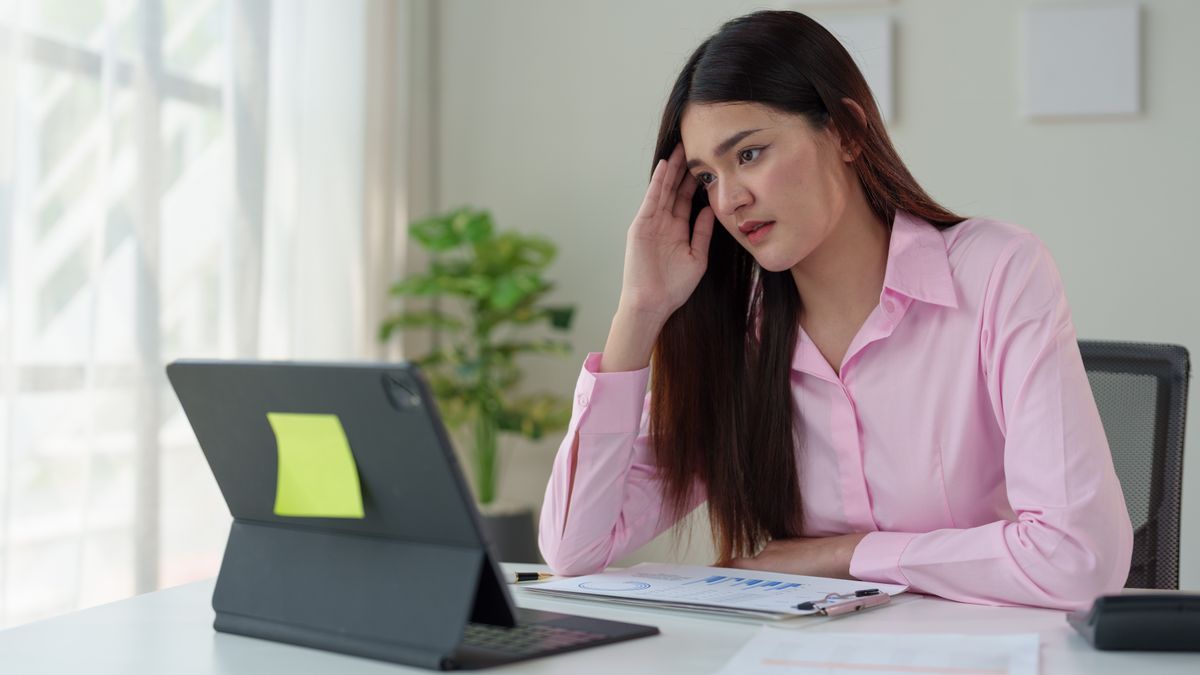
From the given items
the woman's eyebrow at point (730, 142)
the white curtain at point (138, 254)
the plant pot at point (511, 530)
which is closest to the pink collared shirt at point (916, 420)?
the woman's eyebrow at point (730, 142)

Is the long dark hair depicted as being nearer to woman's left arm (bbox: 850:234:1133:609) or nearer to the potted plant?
woman's left arm (bbox: 850:234:1133:609)

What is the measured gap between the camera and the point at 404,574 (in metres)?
0.93

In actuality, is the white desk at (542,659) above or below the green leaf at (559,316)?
below

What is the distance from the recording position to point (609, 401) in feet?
4.85

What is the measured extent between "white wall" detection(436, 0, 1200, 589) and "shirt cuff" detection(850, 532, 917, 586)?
1.56 m

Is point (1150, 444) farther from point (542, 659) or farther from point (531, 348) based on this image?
point (531, 348)

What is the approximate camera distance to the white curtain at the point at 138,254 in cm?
227

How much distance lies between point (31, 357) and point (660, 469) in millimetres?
1399

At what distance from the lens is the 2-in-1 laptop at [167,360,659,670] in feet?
2.88

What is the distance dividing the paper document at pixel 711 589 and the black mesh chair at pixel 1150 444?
55 centimetres

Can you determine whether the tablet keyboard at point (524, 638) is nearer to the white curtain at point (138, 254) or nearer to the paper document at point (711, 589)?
the paper document at point (711, 589)

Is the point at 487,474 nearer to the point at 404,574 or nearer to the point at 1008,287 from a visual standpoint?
the point at 1008,287

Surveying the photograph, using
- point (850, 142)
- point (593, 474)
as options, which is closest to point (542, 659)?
point (593, 474)

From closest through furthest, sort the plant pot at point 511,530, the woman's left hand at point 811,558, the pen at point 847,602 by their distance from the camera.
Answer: the pen at point 847,602
the woman's left hand at point 811,558
the plant pot at point 511,530
